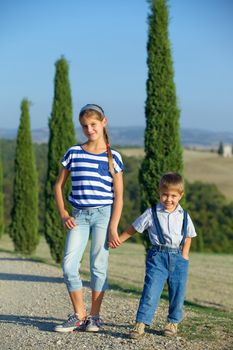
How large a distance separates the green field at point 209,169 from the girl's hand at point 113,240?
47.4m

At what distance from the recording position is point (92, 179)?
612cm

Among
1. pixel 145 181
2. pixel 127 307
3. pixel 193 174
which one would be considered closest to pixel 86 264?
pixel 145 181

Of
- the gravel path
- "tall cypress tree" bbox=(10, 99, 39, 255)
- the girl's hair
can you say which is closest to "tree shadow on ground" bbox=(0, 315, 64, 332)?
the gravel path

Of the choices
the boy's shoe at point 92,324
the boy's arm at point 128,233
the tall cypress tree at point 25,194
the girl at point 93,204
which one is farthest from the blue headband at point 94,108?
the tall cypress tree at point 25,194

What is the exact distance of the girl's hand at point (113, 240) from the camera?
6074mm

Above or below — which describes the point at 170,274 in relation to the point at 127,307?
above

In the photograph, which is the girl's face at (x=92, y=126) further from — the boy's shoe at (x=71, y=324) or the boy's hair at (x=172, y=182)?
the boy's shoe at (x=71, y=324)

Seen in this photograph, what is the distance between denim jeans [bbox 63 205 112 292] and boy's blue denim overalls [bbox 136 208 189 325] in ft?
1.44

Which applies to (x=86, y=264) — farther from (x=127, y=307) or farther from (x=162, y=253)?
(x=162, y=253)

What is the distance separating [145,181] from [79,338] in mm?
6551

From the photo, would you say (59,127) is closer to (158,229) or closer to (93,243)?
(93,243)

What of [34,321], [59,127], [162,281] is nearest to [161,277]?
[162,281]

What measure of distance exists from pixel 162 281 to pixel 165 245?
0.33 m

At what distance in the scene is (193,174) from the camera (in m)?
59.8
